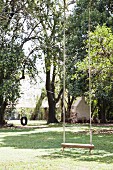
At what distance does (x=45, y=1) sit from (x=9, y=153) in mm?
17216

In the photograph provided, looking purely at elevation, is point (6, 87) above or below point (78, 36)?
below

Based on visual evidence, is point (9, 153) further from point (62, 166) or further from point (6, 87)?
point (6, 87)

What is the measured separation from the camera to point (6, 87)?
22422 millimetres

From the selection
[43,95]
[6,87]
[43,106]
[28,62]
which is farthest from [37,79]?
[43,106]

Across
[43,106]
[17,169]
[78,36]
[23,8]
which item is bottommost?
[17,169]

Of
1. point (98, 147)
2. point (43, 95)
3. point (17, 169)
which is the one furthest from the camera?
point (43, 95)

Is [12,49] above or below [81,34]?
below

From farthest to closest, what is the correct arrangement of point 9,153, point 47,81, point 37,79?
point 47,81 → point 37,79 → point 9,153

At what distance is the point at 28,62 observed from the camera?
24.9m

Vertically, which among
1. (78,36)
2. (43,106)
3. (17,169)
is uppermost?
(78,36)

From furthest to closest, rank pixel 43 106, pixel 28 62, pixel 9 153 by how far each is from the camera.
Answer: pixel 43 106
pixel 28 62
pixel 9 153

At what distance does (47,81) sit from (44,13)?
7.28m

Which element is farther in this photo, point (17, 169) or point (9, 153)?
point (9, 153)

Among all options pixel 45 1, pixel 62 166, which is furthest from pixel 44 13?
pixel 62 166
